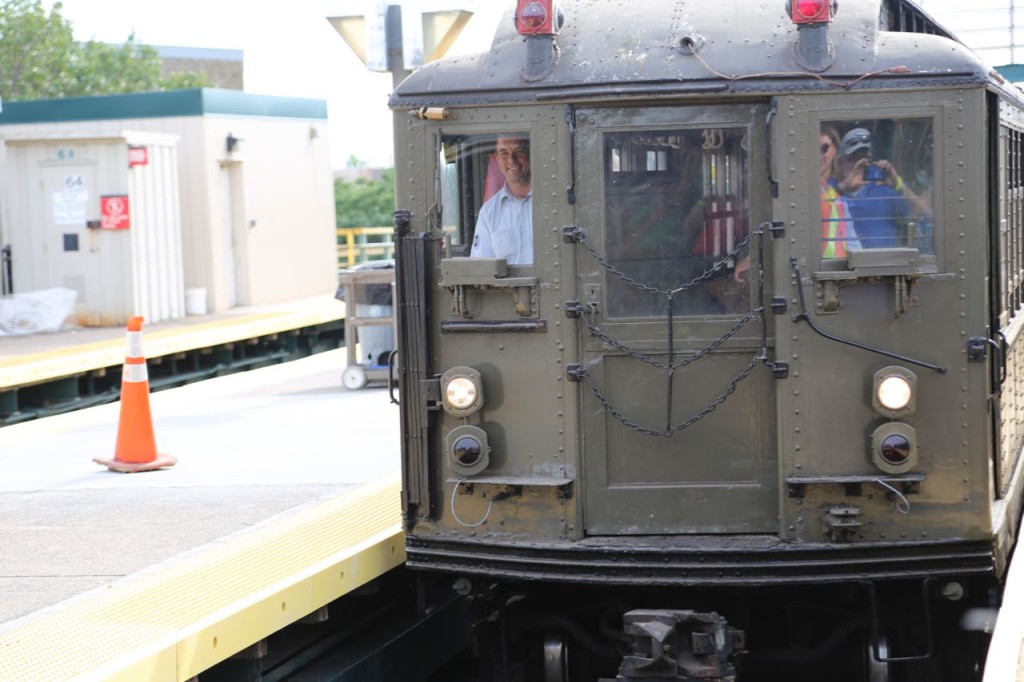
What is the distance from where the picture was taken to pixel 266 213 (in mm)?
23984

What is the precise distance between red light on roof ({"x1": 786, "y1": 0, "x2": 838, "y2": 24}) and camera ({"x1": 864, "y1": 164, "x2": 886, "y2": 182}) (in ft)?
1.98

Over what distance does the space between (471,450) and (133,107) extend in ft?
57.5

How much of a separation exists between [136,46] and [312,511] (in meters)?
41.0

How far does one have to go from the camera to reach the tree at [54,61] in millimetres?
37438

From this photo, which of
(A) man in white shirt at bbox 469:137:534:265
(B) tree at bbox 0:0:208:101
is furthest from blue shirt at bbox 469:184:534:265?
(B) tree at bbox 0:0:208:101

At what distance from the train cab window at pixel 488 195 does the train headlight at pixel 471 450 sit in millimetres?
734

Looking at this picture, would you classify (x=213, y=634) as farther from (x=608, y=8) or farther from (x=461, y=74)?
(x=608, y=8)

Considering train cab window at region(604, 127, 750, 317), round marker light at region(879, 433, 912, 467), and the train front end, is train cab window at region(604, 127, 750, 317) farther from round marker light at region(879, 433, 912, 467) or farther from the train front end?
round marker light at region(879, 433, 912, 467)

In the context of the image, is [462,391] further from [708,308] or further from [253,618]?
[253,618]

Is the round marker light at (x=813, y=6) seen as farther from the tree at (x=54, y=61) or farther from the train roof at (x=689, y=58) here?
the tree at (x=54, y=61)

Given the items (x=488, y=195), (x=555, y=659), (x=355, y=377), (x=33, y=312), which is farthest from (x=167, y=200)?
(x=555, y=659)

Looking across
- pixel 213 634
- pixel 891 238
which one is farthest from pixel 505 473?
pixel 891 238

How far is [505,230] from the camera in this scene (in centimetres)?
638

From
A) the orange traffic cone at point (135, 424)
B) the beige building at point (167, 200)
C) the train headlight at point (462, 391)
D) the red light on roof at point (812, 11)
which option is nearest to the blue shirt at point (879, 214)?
the red light on roof at point (812, 11)
